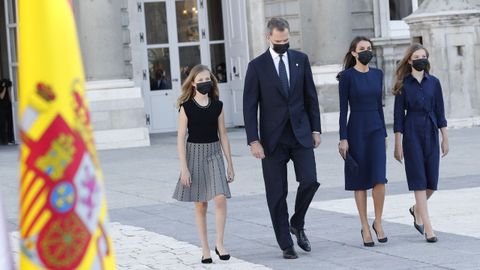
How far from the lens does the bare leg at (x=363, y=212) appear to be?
9.10m

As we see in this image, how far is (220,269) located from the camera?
327 inches

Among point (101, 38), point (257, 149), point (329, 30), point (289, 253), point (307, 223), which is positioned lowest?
point (307, 223)

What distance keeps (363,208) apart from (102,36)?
A: 13.3 metres

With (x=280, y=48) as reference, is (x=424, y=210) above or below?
below

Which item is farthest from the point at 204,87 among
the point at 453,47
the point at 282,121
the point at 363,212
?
the point at 453,47

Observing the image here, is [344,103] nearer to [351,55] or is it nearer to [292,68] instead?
[351,55]

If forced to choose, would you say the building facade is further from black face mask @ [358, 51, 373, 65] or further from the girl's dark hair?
black face mask @ [358, 51, 373, 65]

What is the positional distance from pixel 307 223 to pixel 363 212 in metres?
1.56

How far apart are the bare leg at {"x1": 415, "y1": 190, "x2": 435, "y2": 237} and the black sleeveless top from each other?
63.9 inches

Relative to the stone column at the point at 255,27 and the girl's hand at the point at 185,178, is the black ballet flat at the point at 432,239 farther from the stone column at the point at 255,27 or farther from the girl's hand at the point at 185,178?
the stone column at the point at 255,27

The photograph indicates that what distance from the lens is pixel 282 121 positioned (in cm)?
888

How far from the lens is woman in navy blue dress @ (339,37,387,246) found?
9289 millimetres

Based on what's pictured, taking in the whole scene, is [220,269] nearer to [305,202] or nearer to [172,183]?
[305,202]

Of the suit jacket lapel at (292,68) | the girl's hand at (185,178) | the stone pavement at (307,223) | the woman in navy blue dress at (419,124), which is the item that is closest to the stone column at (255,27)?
the stone pavement at (307,223)
